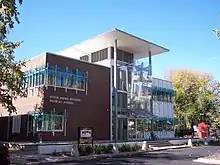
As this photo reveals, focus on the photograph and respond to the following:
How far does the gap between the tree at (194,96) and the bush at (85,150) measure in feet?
117

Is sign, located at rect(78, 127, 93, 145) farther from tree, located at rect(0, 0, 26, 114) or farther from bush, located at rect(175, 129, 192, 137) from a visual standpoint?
bush, located at rect(175, 129, 192, 137)

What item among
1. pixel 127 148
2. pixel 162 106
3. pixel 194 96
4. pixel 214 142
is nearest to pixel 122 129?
pixel 162 106

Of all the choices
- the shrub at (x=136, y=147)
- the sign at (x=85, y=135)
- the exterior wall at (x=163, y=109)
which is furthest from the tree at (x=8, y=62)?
the exterior wall at (x=163, y=109)

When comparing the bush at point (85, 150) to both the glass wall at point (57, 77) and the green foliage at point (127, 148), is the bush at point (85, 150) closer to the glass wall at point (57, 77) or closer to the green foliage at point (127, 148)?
the green foliage at point (127, 148)

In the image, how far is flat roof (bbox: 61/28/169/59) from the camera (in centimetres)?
3456

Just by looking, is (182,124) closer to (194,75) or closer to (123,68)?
(194,75)

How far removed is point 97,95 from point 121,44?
7.97 meters

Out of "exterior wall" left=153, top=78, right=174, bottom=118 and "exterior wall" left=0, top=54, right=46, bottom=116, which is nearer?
"exterior wall" left=0, top=54, right=46, bottom=116

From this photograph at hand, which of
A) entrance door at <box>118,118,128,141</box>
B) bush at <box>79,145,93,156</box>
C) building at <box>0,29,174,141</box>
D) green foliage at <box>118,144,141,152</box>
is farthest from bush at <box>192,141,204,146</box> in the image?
bush at <box>79,145,93,156</box>

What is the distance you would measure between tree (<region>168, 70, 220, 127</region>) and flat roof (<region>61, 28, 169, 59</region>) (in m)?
17.1

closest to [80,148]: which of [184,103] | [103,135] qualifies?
[103,135]

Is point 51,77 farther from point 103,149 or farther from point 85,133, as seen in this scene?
point 103,149

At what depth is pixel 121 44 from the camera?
37.6m

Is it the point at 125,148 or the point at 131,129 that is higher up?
the point at 131,129
